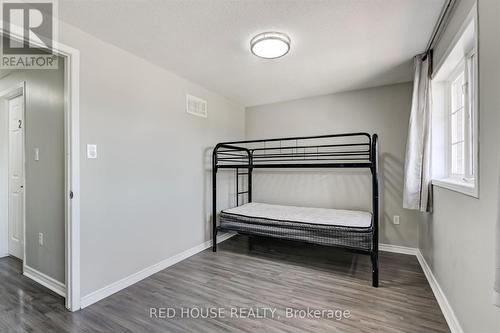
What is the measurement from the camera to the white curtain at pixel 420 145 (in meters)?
2.28

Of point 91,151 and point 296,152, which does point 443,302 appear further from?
point 91,151

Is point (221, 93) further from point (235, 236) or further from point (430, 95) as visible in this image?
point (430, 95)

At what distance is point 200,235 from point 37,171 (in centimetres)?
195

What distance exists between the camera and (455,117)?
7.04 ft

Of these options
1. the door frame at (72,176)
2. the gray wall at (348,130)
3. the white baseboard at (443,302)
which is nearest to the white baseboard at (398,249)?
the gray wall at (348,130)

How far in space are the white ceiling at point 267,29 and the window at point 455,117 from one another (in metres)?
0.33

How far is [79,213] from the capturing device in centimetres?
196

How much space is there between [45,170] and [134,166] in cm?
83

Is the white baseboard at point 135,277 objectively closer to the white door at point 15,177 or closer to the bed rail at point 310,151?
the bed rail at point 310,151

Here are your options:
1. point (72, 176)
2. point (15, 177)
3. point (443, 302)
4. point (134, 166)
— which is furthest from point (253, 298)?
point (15, 177)

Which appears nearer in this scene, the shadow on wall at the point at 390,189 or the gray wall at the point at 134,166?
the gray wall at the point at 134,166

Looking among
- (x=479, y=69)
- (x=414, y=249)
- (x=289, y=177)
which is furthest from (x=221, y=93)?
(x=414, y=249)

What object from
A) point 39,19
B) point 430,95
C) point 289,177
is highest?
point 39,19

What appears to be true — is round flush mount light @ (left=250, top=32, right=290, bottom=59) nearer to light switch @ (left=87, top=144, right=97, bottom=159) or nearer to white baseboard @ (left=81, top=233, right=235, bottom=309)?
light switch @ (left=87, top=144, right=97, bottom=159)
